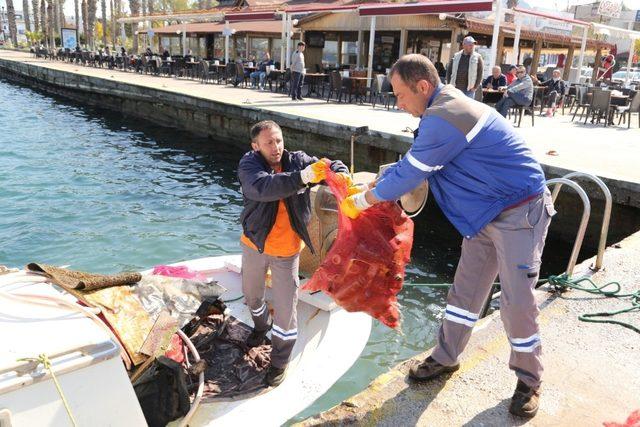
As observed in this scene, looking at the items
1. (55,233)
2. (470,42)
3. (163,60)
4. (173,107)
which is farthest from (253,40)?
(55,233)

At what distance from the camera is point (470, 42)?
36.2 feet

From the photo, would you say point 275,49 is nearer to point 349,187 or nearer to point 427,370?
point 349,187

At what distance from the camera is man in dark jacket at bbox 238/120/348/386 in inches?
135

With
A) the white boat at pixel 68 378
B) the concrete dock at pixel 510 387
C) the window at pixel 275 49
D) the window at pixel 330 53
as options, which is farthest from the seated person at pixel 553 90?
the window at pixel 275 49

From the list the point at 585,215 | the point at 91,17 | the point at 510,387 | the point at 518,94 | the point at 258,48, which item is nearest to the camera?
the point at 510,387

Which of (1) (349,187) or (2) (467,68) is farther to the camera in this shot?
(2) (467,68)

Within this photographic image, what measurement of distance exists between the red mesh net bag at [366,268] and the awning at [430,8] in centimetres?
1222

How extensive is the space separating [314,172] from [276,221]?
1.70 feet

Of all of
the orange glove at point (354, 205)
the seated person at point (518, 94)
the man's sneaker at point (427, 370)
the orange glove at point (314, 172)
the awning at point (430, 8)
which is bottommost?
the man's sneaker at point (427, 370)

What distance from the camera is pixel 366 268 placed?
3.21 meters

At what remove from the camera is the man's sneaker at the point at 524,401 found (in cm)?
278

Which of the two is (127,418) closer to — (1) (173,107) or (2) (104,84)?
(1) (173,107)

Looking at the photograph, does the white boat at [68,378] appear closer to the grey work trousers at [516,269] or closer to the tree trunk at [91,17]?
the grey work trousers at [516,269]

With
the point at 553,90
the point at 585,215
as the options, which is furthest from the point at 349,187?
the point at 553,90
